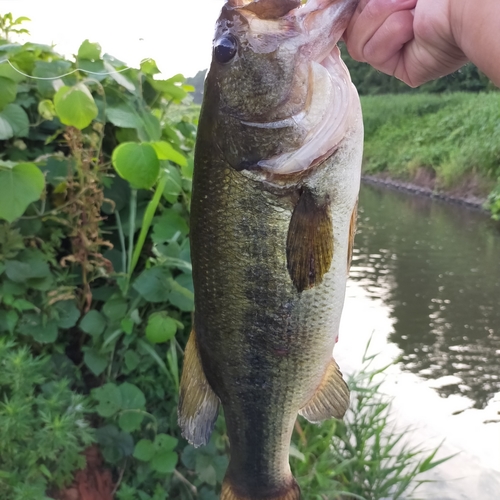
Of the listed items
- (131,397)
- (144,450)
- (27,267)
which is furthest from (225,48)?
(144,450)

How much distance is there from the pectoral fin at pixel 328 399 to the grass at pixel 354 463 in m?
1.19

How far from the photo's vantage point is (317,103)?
4.69 feet

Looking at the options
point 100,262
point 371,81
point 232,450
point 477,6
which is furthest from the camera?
point 371,81

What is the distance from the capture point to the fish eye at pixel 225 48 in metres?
1.43

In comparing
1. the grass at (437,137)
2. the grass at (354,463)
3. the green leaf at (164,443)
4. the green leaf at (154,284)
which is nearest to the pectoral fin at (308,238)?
the green leaf at (154,284)

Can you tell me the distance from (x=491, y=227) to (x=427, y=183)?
602 centimetres

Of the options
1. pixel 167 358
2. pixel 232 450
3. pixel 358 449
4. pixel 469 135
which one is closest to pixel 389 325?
pixel 358 449

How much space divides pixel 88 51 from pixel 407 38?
1718mm

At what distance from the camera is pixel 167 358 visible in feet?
8.13

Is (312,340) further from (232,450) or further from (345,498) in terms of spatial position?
(345,498)

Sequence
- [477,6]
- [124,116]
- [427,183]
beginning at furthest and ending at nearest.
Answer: [427,183] → [124,116] → [477,6]

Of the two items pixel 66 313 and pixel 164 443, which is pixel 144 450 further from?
pixel 66 313

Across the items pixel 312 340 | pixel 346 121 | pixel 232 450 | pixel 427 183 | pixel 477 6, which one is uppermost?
pixel 477 6

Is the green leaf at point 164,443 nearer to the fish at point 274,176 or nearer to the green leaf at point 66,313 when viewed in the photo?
the green leaf at point 66,313
